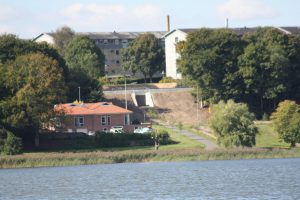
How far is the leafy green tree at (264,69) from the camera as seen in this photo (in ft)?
427

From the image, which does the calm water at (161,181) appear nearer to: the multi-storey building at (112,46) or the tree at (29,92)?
the tree at (29,92)

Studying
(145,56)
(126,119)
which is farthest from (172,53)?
(126,119)

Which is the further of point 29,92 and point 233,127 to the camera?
point 29,92

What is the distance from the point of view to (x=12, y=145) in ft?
333

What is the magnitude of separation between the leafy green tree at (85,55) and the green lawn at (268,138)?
50717mm

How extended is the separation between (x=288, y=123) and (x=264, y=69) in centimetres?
2627

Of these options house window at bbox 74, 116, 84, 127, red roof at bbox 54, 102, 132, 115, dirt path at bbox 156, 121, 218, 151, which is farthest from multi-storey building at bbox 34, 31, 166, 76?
house window at bbox 74, 116, 84, 127

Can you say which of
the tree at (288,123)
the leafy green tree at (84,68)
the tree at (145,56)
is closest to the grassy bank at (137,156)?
the tree at (288,123)

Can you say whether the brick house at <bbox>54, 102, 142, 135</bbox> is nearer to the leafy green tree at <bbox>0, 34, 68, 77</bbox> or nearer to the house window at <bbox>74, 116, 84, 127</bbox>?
the house window at <bbox>74, 116, 84, 127</bbox>

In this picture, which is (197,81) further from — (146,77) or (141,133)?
(146,77)

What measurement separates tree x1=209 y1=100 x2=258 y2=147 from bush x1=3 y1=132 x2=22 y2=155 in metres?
19.9

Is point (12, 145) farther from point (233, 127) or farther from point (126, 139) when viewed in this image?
point (233, 127)


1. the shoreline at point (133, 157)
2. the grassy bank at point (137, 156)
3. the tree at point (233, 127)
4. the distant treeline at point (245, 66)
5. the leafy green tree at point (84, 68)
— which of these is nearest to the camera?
the grassy bank at point (137, 156)

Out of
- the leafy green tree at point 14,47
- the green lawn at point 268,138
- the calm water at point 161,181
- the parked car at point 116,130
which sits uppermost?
the leafy green tree at point 14,47
